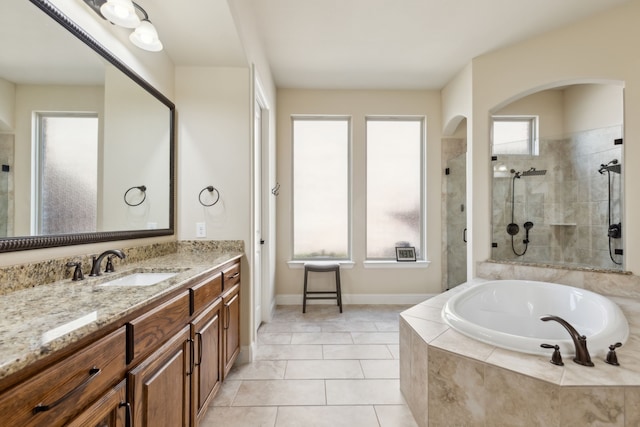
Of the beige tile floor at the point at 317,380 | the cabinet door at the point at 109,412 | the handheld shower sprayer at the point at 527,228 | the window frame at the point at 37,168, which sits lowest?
the beige tile floor at the point at 317,380

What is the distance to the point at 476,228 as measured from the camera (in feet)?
9.71

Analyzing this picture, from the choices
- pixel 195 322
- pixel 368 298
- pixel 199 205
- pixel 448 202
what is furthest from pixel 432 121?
pixel 195 322

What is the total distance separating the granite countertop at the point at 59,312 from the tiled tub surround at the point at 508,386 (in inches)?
52.1

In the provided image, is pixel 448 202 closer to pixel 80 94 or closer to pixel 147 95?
Result: pixel 147 95

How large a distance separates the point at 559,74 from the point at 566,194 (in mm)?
1118

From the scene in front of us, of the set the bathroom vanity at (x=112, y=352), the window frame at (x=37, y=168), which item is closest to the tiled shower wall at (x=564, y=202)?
the bathroom vanity at (x=112, y=352)

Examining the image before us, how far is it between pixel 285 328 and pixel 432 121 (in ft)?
10.3

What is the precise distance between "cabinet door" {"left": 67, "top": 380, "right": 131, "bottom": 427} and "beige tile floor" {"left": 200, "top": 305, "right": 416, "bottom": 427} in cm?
91

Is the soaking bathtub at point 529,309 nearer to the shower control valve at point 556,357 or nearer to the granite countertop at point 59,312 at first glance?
the shower control valve at point 556,357

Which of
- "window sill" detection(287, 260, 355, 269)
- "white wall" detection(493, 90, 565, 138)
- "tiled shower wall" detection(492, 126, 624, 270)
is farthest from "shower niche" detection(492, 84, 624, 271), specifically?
"window sill" detection(287, 260, 355, 269)

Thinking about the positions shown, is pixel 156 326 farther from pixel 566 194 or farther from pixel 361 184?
pixel 566 194

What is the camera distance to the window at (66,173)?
123 centimetres

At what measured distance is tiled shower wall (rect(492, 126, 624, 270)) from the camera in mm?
2525

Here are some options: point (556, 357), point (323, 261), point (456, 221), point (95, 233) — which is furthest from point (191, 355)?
point (456, 221)
